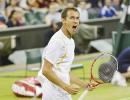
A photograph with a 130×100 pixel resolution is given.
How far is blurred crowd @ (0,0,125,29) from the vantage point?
14977 millimetres

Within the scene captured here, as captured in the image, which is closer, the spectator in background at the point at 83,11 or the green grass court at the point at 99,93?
the green grass court at the point at 99,93

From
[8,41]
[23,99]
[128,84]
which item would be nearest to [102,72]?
[23,99]

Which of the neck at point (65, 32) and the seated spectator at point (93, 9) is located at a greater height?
the neck at point (65, 32)

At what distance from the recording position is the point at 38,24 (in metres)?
15.6

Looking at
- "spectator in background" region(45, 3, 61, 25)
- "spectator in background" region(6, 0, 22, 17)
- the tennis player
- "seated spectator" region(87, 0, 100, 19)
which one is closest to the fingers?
the tennis player

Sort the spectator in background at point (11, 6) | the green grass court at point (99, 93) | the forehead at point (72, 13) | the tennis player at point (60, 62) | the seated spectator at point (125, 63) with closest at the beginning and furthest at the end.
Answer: the tennis player at point (60, 62), the forehead at point (72, 13), the green grass court at point (99, 93), the seated spectator at point (125, 63), the spectator in background at point (11, 6)

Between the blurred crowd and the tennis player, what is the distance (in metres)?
8.73

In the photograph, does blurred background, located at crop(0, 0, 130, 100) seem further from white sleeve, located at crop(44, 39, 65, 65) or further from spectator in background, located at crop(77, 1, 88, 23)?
white sleeve, located at crop(44, 39, 65, 65)

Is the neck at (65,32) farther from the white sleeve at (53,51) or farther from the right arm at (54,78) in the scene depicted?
Answer: the right arm at (54,78)

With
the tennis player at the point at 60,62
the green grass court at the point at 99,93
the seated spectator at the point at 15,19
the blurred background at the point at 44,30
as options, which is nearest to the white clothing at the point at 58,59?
the tennis player at the point at 60,62

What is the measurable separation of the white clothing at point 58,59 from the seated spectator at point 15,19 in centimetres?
912

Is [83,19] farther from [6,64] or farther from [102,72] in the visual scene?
[102,72]

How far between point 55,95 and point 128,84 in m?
6.68

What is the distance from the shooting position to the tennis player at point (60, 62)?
5523 mm
